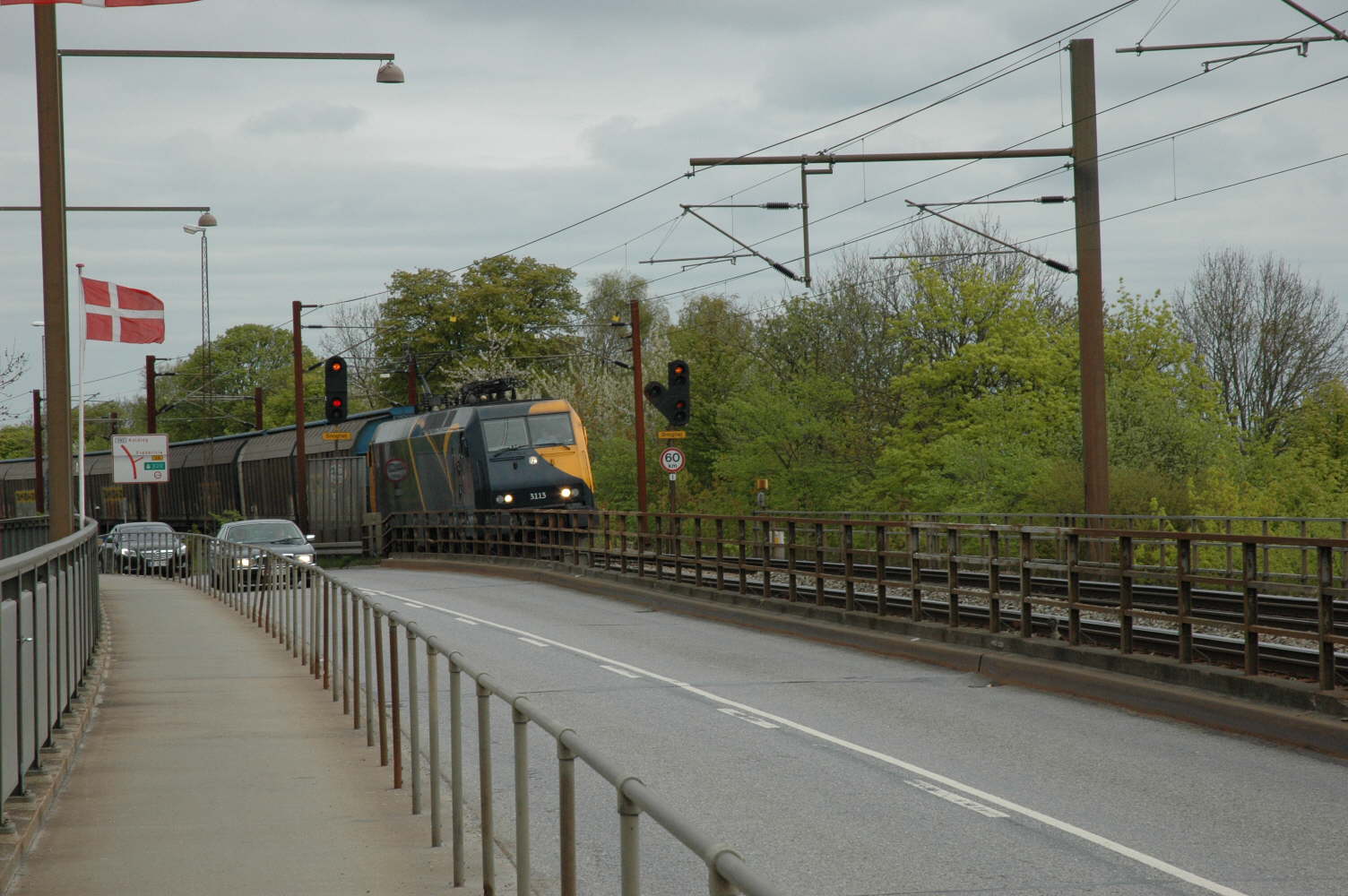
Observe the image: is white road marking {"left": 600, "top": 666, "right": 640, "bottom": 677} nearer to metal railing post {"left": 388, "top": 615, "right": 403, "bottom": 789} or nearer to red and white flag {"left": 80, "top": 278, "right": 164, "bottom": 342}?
metal railing post {"left": 388, "top": 615, "right": 403, "bottom": 789}

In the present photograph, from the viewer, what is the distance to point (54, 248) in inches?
565

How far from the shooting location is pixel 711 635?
19.1 metres

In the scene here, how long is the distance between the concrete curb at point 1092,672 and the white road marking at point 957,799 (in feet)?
9.17

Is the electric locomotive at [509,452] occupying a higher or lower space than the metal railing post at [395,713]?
higher

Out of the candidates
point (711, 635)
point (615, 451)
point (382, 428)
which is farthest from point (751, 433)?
point (711, 635)

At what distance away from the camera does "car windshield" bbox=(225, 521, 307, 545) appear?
30250mm

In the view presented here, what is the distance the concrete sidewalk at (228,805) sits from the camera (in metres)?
6.52

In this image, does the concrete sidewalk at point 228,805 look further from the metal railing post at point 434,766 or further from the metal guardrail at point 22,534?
the metal guardrail at point 22,534

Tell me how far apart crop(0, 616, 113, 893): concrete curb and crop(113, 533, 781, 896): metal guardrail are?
1.82 m

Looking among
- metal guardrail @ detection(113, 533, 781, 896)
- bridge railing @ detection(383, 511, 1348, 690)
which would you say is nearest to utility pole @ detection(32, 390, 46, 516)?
bridge railing @ detection(383, 511, 1348, 690)

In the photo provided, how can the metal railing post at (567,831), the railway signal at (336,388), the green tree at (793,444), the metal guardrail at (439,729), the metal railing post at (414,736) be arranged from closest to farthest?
the metal guardrail at (439,729)
the metal railing post at (567,831)
the metal railing post at (414,736)
the railway signal at (336,388)
the green tree at (793,444)

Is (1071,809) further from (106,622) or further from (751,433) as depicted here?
(751,433)

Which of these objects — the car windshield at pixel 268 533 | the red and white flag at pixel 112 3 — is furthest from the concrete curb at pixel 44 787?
the car windshield at pixel 268 533

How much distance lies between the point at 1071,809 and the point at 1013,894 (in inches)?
75.6
